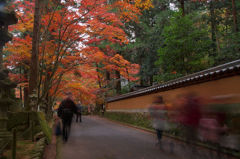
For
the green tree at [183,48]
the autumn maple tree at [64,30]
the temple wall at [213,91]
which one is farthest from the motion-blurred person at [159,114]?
the green tree at [183,48]

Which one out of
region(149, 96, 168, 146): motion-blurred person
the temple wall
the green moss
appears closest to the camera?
the temple wall

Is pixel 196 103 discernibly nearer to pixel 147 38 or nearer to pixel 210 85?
pixel 210 85

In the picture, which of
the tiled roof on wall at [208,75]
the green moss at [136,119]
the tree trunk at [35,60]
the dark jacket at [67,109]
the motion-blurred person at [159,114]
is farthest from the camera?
the green moss at [136,119]

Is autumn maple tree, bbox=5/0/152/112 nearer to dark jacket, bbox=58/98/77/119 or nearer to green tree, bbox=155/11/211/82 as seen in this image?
dark jacket, bbox=58/98/77/119

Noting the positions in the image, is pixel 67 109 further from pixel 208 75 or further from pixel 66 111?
pixel 208 75

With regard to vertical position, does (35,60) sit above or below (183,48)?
below

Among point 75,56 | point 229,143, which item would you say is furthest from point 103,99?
point 229,143

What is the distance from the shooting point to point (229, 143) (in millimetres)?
6125

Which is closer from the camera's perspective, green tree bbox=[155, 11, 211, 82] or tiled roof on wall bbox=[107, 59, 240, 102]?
tiled roof on wall bbox=[107, 59, 240, 102]

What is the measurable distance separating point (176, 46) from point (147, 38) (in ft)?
24.1

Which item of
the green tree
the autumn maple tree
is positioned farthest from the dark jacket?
the green tree

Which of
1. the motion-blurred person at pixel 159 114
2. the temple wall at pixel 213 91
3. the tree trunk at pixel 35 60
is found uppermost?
the tree trunk at pixel 35 60

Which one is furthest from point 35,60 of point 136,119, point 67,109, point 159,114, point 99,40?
point 136,119

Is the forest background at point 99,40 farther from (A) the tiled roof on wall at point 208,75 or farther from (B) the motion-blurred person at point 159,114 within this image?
(B) the motion-blurred person at point 159,114
